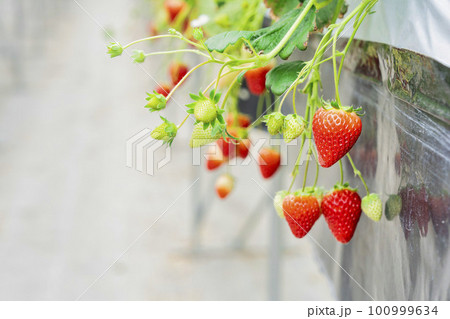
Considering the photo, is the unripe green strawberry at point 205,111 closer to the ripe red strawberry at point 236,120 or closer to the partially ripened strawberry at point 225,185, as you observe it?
the ripe red strawberry at point 236,120

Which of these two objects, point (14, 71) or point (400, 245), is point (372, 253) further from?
point (14, 71)

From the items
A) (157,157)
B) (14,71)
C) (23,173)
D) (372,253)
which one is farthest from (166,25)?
(14,71)

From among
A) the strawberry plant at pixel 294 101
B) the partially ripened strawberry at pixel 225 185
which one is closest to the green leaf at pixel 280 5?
the strawberry plant at pixel 294 101

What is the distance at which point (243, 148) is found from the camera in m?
0.58

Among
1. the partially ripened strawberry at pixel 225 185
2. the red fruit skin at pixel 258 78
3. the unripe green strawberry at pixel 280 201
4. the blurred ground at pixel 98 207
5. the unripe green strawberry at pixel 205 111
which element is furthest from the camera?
the blurred ground at pixel 98 207

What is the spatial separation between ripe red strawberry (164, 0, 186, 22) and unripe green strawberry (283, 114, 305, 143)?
509 mm

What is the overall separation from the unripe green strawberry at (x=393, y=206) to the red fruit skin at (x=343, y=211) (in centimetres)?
2

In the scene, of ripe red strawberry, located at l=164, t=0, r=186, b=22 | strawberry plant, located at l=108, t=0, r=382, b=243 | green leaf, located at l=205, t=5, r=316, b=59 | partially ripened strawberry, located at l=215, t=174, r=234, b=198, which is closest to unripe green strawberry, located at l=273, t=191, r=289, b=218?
strawberry plant, located at l=108, t=0, r=382, b=243

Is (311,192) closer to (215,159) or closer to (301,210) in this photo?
(301,210)

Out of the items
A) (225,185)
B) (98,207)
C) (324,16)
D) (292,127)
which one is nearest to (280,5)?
(324,16)

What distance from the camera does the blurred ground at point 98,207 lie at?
89.5 inches

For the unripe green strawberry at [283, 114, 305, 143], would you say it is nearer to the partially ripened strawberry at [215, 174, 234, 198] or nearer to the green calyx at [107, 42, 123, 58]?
the green calyx at [107, 42, 123, 58]

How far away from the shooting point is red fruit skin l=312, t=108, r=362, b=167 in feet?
1.13

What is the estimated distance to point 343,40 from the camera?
421 millimetres
